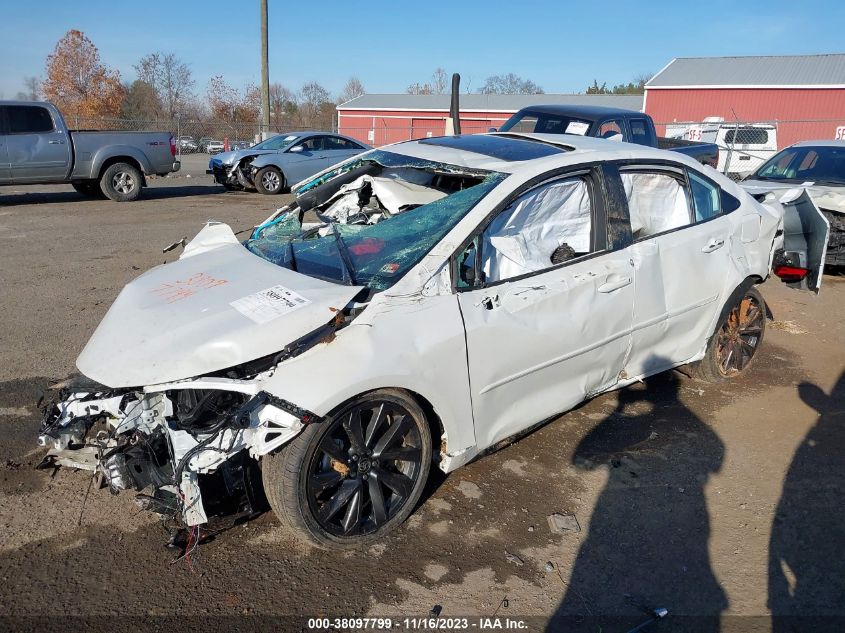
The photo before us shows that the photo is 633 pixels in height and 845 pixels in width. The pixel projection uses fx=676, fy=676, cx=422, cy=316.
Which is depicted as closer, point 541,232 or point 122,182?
point 541,232

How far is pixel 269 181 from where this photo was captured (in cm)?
1614

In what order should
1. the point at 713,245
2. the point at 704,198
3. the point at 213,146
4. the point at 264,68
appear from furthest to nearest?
the point at 213,146 → the point at 264,68 → the point at 704,198 → the point at 713,245

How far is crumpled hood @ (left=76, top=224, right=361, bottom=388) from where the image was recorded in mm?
2846

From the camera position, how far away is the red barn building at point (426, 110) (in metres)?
40.2

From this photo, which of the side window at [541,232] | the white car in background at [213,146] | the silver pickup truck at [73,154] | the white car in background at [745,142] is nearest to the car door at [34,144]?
the silver pickup truck at [73,154]

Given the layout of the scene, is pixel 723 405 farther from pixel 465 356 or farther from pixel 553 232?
pixel 465 356

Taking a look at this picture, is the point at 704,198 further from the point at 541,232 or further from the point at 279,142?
the point at 279,142

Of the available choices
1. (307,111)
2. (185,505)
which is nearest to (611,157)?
(185,505)

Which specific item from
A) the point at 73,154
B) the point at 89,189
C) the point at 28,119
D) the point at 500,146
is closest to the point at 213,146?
the point at 89,189

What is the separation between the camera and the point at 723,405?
486 cm

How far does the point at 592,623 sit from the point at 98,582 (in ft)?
6.85

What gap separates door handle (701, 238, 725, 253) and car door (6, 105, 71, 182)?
41.3ft

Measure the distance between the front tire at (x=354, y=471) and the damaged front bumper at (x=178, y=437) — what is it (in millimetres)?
170

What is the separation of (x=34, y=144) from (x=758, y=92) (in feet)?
105
